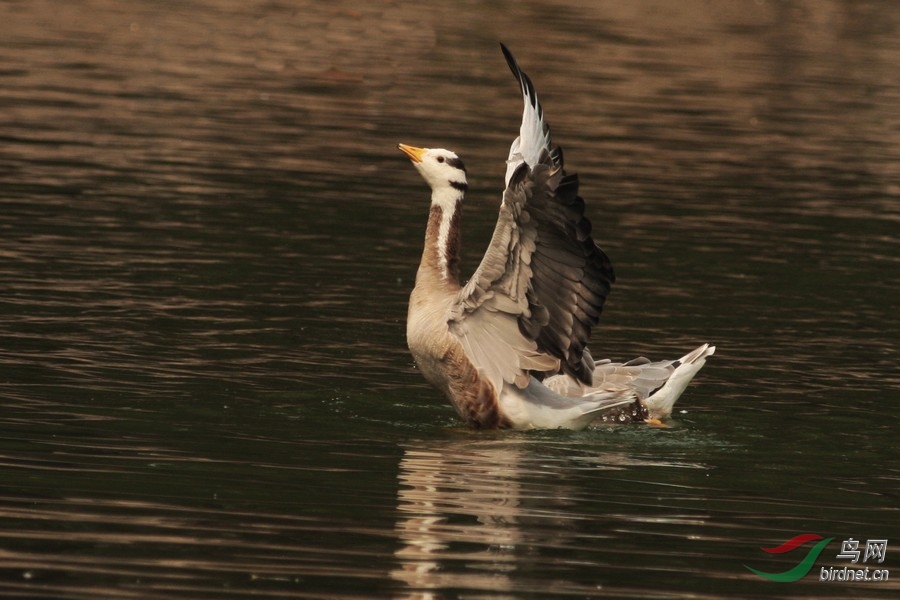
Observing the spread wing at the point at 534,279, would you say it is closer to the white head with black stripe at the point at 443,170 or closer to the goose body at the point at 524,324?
the goose body at the point at 524,324

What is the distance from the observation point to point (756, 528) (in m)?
10.4

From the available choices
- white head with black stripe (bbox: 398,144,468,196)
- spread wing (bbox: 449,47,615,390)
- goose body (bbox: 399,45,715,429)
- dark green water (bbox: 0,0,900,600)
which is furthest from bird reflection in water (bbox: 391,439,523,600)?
white head with black stripe (bbox: 398,144,468,196)

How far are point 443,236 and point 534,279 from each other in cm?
111

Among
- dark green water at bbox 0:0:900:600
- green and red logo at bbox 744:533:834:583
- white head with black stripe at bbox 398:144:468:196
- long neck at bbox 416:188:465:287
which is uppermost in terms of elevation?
white head with black stripe at bbox 398:144:468:196

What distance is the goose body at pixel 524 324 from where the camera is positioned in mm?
12211

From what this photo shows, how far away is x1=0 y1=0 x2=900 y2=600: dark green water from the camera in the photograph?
9500 millimetres

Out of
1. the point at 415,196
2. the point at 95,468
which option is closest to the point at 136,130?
the point at 415,196

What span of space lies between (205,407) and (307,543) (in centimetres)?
353

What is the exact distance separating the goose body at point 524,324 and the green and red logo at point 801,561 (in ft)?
8.88

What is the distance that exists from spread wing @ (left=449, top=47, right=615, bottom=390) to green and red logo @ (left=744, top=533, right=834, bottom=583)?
106 inches

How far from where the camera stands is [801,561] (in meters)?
9.73

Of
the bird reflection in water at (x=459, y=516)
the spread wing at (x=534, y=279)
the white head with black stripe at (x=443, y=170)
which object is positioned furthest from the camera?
the white head with black stripe at (x=443, y=170)

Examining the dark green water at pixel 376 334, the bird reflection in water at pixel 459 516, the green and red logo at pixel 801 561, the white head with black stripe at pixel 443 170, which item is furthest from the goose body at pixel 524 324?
the green and red logo at pixel 801 561

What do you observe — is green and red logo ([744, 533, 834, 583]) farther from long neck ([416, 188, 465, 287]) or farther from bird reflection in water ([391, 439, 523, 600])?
long neck ([416, 188, 465, 287])
